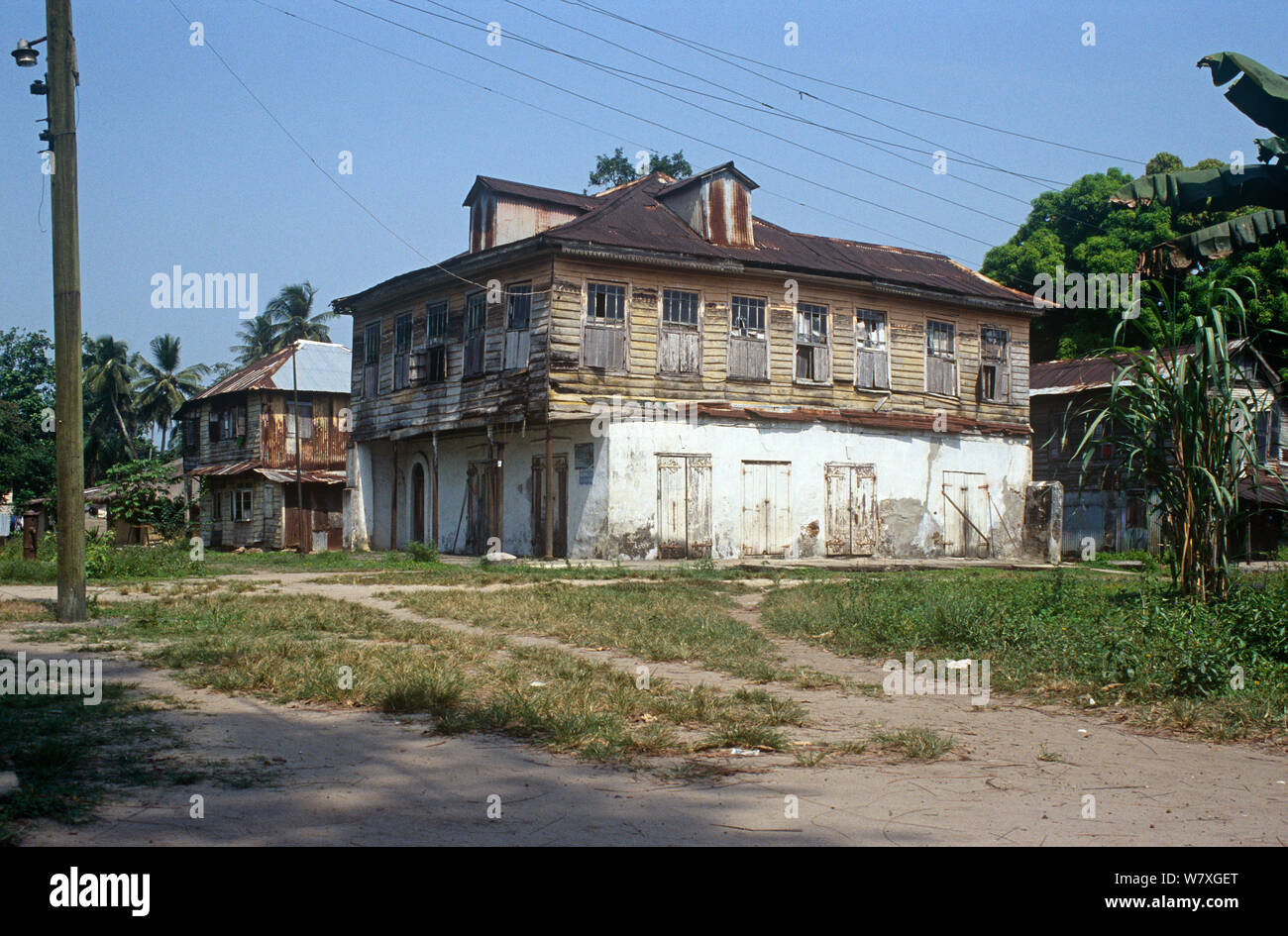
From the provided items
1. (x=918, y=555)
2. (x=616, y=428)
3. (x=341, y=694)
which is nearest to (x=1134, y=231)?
(x=918, y=555)

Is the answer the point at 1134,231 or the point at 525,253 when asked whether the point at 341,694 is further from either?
the point at 1134,231

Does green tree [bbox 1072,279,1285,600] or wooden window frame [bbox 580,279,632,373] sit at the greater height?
wooden window frame [bbox 580,279,632,373]

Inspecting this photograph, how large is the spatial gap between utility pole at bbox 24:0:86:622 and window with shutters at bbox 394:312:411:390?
15.8 m

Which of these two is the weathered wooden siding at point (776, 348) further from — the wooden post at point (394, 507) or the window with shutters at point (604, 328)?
the wooden post at point (394, 507)

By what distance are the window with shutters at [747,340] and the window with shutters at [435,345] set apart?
22.5 feet

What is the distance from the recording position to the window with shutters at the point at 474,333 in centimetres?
2462

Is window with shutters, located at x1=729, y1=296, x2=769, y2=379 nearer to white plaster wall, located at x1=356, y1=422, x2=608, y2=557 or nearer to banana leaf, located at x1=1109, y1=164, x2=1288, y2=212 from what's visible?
white plaster wall, located at x1=356, y1=422, x2=608, y2=557

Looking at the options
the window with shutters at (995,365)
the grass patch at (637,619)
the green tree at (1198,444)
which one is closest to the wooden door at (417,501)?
the grass patch at (637,619)

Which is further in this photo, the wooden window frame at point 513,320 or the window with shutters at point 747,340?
the window with shutters at point 747,340

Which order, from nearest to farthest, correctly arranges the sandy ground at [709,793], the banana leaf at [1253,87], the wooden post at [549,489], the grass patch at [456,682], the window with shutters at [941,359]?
the sandy ground at [709,793] → the grass patch at [456,682] → the banana leaf at [1253,87] → the wooden post at [549,489] → the window with shutters at [941,359]

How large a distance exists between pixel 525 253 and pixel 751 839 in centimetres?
1970

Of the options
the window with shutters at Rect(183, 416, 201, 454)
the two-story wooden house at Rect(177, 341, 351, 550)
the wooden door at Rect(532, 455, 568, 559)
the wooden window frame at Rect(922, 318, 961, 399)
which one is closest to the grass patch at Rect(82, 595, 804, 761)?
the wooden door at Rect(532, 455, 568, 559)

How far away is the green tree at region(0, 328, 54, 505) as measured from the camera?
4681cm

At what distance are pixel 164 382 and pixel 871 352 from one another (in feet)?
144
